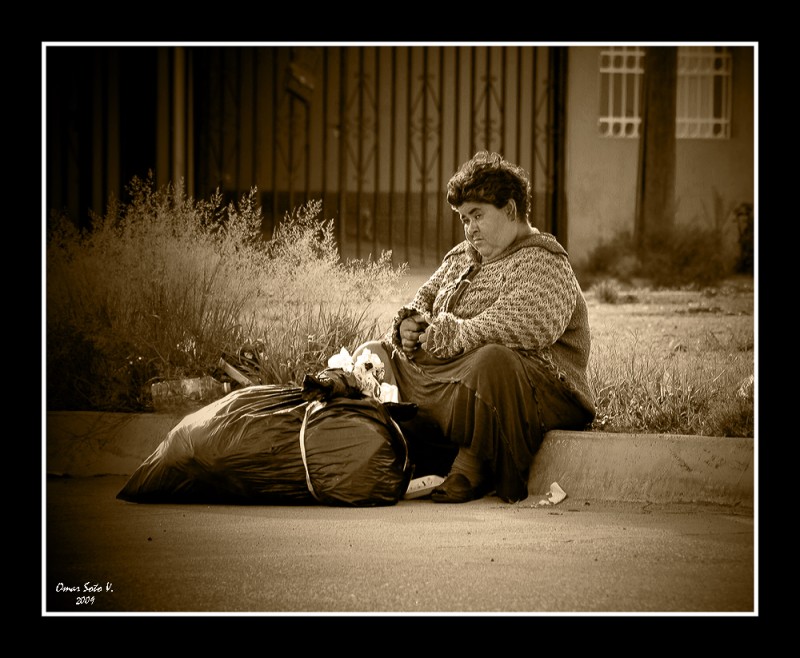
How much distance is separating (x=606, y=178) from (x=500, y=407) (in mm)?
1883

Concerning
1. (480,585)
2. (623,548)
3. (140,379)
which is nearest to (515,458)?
(623,548)

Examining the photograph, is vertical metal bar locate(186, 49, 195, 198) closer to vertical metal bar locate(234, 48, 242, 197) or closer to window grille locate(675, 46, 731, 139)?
vertical metal bar locate(234, 48, 242, 197)

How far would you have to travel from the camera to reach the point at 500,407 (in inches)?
149

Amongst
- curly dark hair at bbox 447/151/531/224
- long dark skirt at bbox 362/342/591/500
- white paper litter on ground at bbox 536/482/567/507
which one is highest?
curly dark hair at bbox 447/151/531/224

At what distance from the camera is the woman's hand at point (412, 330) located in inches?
156

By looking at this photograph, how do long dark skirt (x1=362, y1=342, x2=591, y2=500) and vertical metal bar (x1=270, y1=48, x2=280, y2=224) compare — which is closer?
long dark skirt (x1=362, y1=342, x2=591, y2=500)

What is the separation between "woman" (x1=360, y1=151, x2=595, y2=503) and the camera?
3785mm

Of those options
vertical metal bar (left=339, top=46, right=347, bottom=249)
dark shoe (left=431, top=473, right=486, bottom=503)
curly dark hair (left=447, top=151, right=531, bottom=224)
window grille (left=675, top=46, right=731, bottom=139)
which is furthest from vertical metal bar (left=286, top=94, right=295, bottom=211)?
dark shoe (left=431, top=473, right=486, bottom=503)

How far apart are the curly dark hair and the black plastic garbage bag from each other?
0.95 metres

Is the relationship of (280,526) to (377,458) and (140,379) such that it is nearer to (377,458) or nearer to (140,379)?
(377,458)

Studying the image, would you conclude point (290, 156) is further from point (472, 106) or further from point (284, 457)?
point (284, 457)

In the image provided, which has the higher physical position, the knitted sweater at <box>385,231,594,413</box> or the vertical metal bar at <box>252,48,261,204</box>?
Answer: the vertical metal bar at <box>252,48,261,204</box>

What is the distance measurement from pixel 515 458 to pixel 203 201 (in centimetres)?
235

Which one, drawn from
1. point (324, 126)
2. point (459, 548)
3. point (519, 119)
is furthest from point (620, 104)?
point (459, 548)
